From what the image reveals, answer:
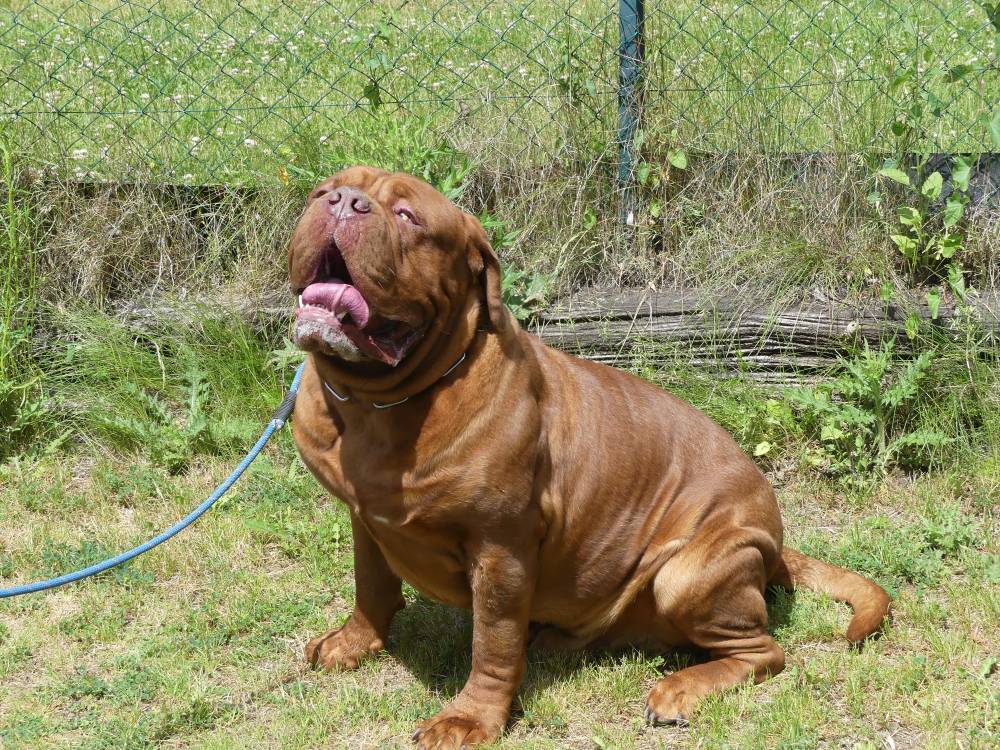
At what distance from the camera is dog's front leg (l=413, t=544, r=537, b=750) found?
3.22 m

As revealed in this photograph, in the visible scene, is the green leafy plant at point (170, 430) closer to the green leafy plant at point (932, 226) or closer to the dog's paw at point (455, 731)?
the dog's paw at point (455, 731)

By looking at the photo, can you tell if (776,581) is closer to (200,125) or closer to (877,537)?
(877,537)

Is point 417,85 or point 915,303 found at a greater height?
point 417,85

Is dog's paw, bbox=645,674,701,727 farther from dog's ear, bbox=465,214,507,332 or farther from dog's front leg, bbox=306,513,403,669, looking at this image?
dog's ear, bbox=465,214,507,332

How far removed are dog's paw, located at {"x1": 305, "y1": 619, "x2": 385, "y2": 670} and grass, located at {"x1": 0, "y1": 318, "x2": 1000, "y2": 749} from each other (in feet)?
0.24

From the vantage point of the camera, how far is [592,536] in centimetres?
348

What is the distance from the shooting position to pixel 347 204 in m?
2.85

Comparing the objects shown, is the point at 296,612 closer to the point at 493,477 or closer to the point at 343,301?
the point at 493,477

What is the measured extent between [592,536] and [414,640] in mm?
831

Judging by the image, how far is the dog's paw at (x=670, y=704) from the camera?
3.42m

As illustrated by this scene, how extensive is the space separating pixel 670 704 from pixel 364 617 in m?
1.04

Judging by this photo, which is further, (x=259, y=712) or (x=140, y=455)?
(x=140, y=455)

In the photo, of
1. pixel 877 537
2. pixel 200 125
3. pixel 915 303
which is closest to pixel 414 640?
pixel 877 537

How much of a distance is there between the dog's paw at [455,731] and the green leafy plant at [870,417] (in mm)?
2082
